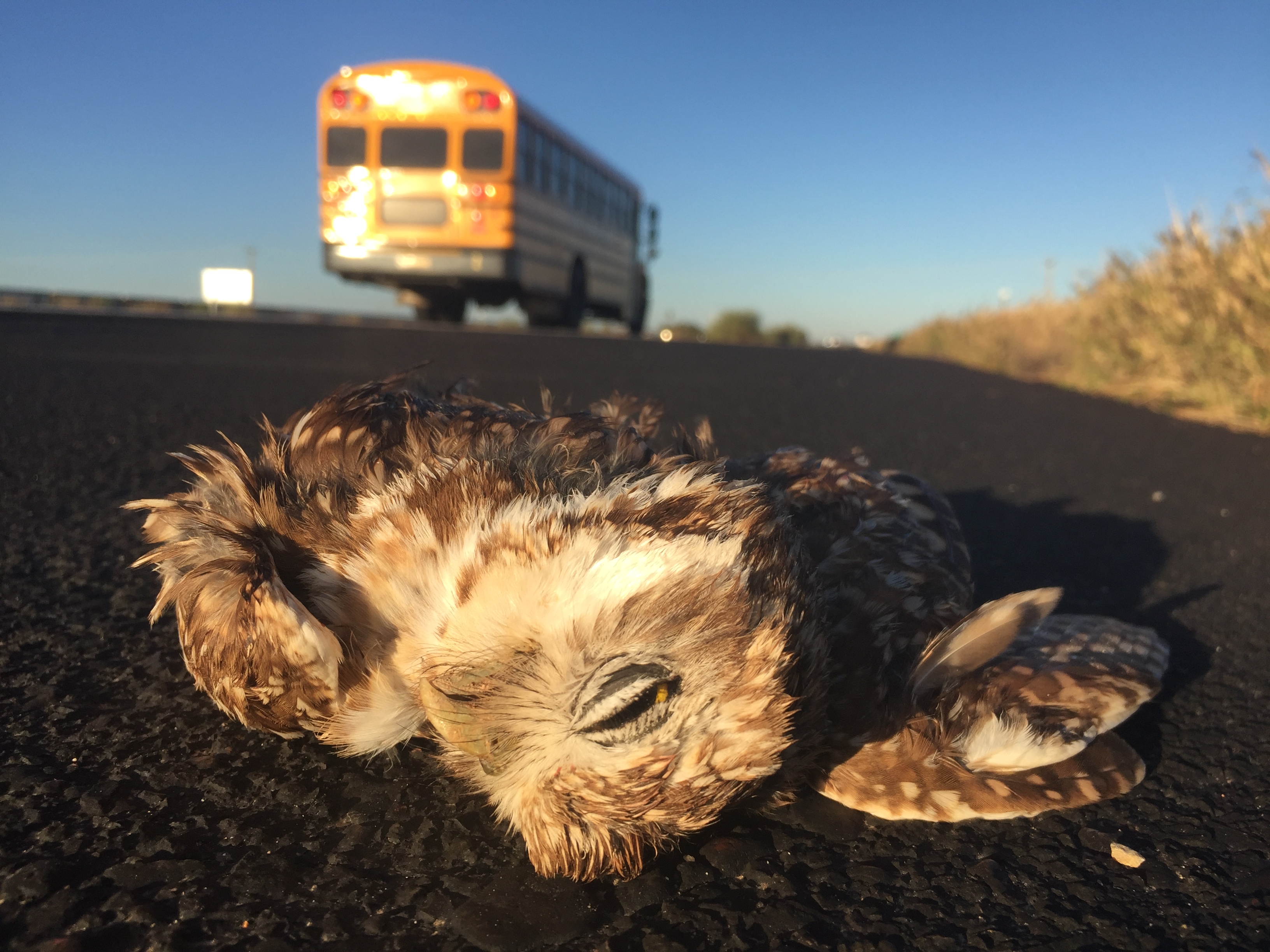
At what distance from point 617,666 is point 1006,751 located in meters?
0.79

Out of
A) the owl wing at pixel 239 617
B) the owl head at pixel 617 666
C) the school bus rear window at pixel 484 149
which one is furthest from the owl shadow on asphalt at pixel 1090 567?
the school bus rear window at pixel 484 149

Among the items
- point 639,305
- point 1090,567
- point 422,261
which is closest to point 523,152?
point 422,261

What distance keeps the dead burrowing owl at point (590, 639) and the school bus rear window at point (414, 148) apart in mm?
12951

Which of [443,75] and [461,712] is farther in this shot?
[443,75]

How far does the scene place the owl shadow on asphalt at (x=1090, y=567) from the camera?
84.7 inches

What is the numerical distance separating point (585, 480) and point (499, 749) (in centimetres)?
42

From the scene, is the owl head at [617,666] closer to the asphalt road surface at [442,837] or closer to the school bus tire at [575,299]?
the asphalt road surface at [442,837]

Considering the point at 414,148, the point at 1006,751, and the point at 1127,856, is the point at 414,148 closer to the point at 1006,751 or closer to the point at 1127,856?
the point at 1006,751

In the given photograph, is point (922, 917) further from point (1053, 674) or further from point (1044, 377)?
point (1044, 377)

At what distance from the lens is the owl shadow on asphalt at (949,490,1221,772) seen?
2.15 metres

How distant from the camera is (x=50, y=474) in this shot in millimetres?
2990

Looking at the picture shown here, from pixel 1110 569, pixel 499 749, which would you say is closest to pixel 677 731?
pixel 499 749

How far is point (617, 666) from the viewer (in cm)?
112

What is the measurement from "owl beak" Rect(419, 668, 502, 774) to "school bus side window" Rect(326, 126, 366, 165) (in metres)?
13.9
